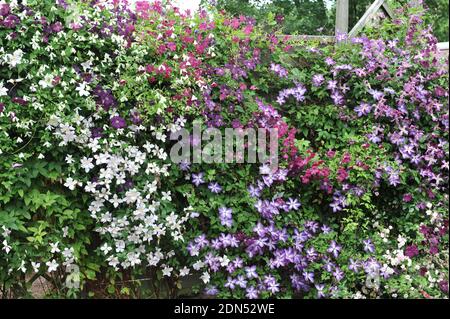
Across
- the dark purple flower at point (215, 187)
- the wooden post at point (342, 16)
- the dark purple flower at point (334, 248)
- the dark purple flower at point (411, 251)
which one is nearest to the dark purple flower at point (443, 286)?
the dark purple flower at point (411, 251)

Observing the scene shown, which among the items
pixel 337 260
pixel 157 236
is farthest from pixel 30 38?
pixel 337 260

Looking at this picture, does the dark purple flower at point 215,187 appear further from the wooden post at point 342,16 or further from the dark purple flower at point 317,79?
the wooden post at point 342,16

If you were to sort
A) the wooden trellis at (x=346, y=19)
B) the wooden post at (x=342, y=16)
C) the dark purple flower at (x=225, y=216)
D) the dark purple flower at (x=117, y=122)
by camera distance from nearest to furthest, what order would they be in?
the dark purple flower at (x=117, y=122) < the dark purple flower at (x=225, y=216) < the wooden trellis at (x=346, y=19) < the wooden post at (x=342, y=16)

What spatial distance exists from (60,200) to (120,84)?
24.3 inches

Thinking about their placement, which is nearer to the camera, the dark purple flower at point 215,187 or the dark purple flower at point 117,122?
the dark purple flower at point 117,122

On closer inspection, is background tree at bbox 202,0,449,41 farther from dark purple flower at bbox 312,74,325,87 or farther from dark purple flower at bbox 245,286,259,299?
dark purple flower at bbox 245,286,259,299

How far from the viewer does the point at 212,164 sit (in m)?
2.68

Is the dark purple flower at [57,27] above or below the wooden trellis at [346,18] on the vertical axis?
below

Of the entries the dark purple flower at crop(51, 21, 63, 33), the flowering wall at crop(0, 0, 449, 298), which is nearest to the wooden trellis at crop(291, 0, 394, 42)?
the flowering wall at crop(0, 0, 449, 298)

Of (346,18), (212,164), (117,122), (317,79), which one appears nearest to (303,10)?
(346,18)

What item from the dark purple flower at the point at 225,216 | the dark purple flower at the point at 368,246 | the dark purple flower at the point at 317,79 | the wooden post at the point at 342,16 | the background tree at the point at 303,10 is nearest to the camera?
the dark purple flower at the point at 225,216

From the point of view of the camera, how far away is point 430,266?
2.93 metres

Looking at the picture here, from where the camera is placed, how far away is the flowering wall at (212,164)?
2.43 m
